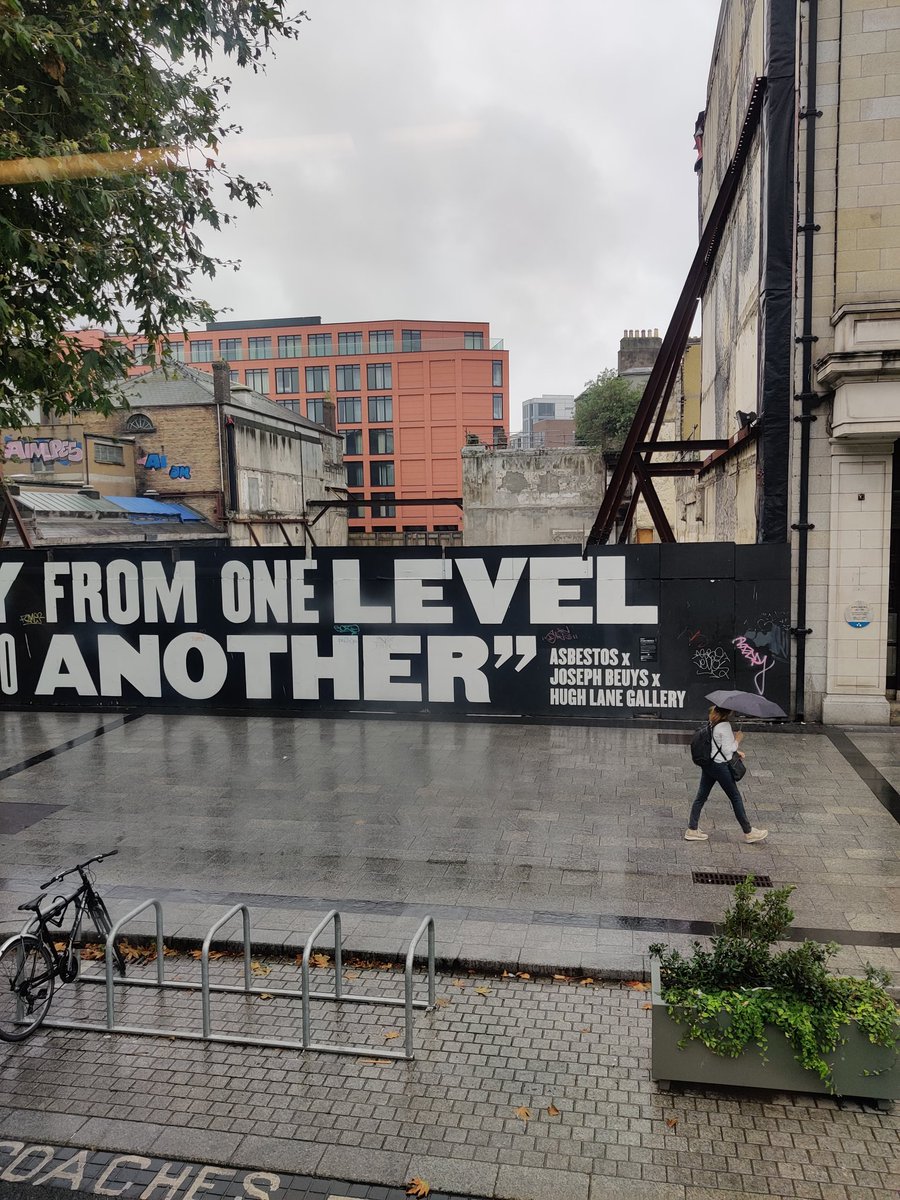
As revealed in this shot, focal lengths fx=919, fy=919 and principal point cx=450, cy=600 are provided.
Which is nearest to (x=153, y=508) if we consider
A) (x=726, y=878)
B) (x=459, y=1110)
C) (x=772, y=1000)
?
Answer: (x=726, y=878)

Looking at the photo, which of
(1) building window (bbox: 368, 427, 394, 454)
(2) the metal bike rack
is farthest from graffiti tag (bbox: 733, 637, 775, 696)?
(1) building window (bbox: 368, 427, 394, 454)

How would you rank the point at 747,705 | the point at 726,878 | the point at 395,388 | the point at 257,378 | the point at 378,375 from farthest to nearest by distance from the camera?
1. the point at 257,378
2. the point at 378,375
3. the point at 395,388
4. the point at 747,705
5. the point at 726,878

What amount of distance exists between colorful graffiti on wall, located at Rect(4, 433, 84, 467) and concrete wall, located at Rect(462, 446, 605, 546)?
17.5m

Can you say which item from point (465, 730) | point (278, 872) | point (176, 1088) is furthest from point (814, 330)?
point (176, 1088)

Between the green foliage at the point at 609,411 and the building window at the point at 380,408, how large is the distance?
30495 millimetres

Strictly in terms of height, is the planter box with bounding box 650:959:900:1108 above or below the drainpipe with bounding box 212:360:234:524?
below

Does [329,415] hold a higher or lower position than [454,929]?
higher

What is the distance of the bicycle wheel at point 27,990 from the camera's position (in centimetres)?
693

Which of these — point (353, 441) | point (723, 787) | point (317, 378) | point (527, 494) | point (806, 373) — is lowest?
point (723, 787)

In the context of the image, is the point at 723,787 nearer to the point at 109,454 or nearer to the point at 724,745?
the point at 724,745

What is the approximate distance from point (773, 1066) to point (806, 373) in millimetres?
12488

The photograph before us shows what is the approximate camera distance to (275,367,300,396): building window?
86438 mm

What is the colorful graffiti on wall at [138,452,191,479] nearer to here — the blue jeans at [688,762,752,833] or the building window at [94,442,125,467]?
the building window at [94,442,125,467]

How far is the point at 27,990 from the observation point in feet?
22.9
